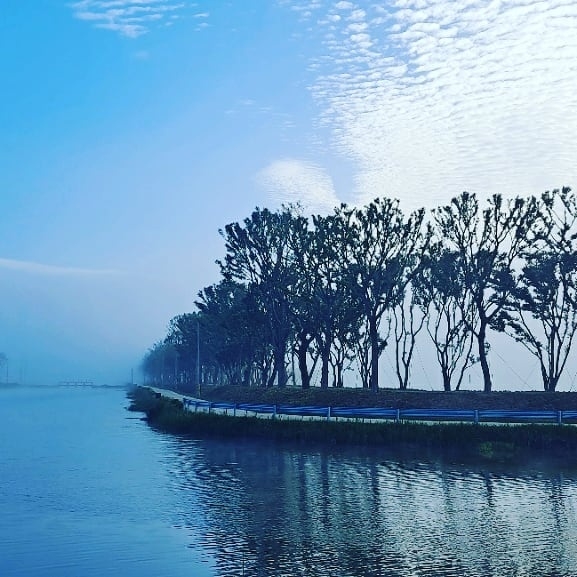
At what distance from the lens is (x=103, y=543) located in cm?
2394

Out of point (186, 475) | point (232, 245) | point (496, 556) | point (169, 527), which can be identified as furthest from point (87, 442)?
point (496, 556)

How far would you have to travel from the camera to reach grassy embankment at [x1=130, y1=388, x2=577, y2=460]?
46.5m

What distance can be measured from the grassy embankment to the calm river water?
3.62m

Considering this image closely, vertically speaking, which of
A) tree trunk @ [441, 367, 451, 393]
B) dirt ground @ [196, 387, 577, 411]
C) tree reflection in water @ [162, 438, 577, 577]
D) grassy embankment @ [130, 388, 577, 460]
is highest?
tree trunk @ [441, 367, 451, 393]

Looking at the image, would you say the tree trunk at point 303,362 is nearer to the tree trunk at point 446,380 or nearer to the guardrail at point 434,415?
the tree trunk at point 446,380

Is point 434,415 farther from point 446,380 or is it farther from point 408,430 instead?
point 446,380

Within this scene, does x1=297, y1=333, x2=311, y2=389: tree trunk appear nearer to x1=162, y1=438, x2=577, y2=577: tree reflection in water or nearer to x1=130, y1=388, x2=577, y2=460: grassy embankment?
x1=130, y1=388, x2=577, y2=460: grassy embankment

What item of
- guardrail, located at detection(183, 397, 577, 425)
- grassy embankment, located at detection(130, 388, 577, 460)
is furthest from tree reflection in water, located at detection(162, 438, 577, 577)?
guardrail, located at detection(183, 397, 577, 425)

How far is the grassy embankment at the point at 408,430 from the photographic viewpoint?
4647cm

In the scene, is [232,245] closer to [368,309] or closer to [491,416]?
[368,309]

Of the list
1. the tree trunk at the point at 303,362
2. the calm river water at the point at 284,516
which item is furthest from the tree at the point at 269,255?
the calm river water at the point at 284,516

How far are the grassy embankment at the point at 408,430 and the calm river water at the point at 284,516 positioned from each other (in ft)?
11.9

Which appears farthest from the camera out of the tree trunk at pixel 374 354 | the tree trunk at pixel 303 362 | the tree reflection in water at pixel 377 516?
the tree trunk at pixel 303 362

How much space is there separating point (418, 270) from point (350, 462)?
→ 36.5 metres
